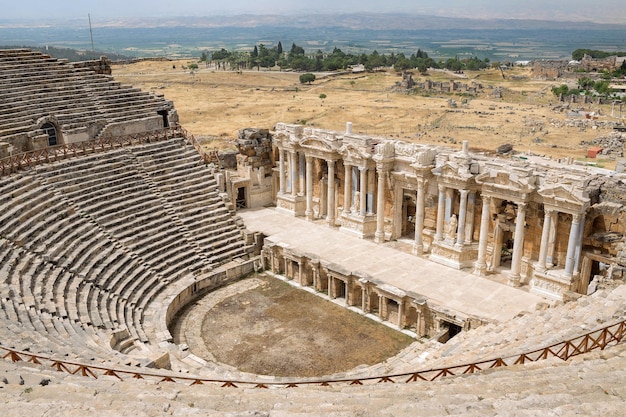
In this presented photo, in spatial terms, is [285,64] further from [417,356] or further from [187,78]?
[417,356]

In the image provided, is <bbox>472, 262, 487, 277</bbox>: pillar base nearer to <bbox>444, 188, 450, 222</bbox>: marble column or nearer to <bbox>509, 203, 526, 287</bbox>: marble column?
<bbox>509, 203, 526, 287</bbox>: marble column

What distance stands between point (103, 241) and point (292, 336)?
28.6ft

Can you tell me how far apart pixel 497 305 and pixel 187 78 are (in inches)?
3742

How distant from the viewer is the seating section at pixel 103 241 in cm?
1717

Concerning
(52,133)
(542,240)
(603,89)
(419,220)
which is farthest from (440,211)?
(603,89)

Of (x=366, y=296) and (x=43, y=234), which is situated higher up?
(x=43, y=234)

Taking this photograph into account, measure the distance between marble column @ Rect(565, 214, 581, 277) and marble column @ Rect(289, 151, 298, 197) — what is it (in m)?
14.6

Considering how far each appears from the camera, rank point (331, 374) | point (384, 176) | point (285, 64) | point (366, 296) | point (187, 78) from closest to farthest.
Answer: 1. point (331, 374)
2. point (366, 296)
3. point (384, 176)
4. point (187, 78)
5. point (285, 64)

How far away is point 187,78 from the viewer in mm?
107062

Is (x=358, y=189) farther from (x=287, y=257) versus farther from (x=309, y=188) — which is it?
(x=287, y=257)

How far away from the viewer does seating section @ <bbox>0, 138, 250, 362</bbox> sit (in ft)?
56.3

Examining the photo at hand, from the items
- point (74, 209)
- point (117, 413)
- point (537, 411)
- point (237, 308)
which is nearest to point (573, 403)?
point (537, 411)

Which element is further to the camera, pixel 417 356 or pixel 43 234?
pixel 43 234

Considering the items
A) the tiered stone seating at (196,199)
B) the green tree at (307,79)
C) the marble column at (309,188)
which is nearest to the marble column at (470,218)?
the marble column at (309,188)
